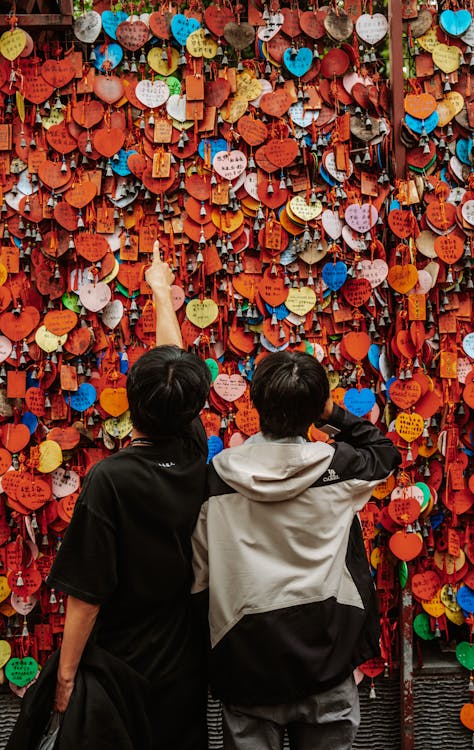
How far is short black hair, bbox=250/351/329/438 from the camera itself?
1330mm

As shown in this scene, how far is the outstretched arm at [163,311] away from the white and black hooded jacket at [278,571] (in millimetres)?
452

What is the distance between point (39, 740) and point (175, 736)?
0.27 m

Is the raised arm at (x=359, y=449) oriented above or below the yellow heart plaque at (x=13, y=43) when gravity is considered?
below

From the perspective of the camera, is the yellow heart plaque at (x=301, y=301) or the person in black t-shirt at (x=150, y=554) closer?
the person in black t-shirt at (x=150, y=554)

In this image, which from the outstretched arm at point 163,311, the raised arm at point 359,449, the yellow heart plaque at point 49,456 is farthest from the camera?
the yellow heart plaque at point 49,456

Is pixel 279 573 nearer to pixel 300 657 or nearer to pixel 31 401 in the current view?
pixel 300 657

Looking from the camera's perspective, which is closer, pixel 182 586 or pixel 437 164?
pixel 182 586

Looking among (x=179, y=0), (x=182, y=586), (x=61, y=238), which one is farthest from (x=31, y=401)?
(x=179, y=0)

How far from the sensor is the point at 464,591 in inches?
90.0

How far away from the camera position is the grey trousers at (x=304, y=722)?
1.34m

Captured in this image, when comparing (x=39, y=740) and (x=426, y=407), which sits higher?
(x=426, y=407)

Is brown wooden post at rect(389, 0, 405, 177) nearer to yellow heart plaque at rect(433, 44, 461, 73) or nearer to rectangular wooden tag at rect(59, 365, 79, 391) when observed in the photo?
yellow heart plaque at rect(433, 44, 461, 73)

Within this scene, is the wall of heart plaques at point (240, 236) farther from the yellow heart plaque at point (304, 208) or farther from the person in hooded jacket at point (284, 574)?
the person in hooded jacket at point (284, 574)

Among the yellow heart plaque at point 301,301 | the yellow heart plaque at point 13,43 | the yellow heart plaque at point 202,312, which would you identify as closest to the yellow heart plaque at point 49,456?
the yellow heart plaque at point 202,312
